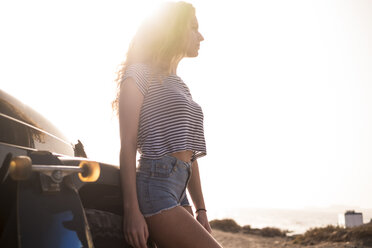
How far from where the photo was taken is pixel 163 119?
235 cm

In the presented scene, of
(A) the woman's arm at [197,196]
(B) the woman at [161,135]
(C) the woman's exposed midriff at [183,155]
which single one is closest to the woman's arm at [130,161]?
(B) the woman at [161,135]

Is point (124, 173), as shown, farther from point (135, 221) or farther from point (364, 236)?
point (364, 236)

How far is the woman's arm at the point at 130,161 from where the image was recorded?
79.4 inches

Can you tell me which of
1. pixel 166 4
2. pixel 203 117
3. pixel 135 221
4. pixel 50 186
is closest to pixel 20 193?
pixel 50 186

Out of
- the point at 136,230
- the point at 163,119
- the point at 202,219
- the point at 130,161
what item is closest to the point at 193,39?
the point at 163,119

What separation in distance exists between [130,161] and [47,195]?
0.57m

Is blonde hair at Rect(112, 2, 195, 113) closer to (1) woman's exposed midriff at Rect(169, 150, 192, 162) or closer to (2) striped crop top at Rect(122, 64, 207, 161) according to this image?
(2) striped crop top at Rect(122, 64, 207, 161)

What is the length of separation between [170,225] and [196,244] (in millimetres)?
173

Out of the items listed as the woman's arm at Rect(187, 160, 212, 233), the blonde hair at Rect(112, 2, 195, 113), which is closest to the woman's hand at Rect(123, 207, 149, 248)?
the woman's arm at Rect(187, 160, 212, 233)

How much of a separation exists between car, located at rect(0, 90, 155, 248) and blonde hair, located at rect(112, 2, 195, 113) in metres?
0.83

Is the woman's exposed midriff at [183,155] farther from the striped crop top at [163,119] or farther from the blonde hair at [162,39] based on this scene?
the blonde hair at [162,39]

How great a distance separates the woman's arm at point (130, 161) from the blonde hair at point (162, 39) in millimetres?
326

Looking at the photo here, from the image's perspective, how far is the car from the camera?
5.04 ft

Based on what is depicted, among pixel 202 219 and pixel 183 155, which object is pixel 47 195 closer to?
pixel 183 155
